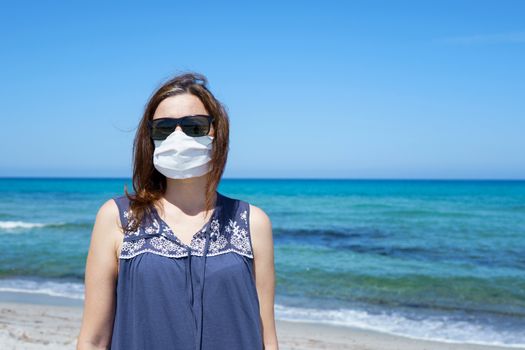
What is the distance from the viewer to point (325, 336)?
8438mm

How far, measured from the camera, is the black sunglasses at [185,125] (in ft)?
7.59

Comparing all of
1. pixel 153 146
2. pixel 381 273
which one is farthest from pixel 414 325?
pixel 153 146

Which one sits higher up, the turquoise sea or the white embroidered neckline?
the white embroidered neckline

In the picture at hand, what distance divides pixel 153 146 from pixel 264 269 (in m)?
0.69

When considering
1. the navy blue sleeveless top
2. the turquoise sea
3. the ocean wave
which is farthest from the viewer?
the ocean wave

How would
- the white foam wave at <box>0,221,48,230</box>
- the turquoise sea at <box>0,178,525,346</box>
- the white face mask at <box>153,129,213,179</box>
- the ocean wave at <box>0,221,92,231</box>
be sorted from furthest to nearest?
1. the white foam wave at <box>0,221,48,230</box>
2. the ocean wave at <box>0,221,92,231</box>
3. the turquoise sea at <box>0,178,525,346</box>
4. the white face mask at <box>153,129,213,179</box>

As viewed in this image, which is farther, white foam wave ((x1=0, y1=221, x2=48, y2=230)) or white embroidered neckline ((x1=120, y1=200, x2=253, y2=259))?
white foam wave ((x1=0, y1=221, x2=48, y2=230))

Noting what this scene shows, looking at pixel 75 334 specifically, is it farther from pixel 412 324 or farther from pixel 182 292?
pixel 182 292

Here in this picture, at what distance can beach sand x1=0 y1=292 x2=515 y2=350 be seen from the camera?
7.44 meters

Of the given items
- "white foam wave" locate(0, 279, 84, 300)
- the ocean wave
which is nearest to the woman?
"white foam wave" locate(0, 279, 84, 300)

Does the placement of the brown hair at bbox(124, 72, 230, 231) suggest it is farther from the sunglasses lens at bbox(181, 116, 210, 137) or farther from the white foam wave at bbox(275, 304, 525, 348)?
the white foam wave at bbox(275, 304, 525, 348)

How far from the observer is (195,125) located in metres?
2.32

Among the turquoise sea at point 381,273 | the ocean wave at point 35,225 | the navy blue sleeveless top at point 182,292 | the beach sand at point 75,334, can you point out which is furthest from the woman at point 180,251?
the ocean wave at point 35,225

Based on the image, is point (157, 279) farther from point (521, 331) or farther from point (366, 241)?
point (366, 241)
